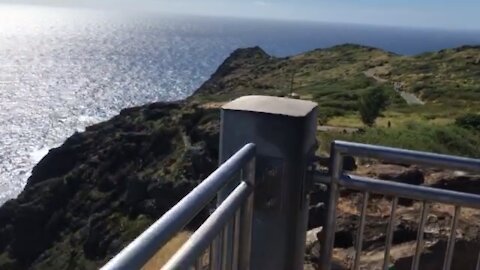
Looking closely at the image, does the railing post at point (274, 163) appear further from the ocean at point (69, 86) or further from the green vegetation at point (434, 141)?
the ocean at point (69, 86)

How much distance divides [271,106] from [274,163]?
0.28 metres

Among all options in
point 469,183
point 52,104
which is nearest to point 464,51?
point 52,104

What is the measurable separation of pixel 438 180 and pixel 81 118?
2690 inches

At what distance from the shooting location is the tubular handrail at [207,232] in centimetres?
163

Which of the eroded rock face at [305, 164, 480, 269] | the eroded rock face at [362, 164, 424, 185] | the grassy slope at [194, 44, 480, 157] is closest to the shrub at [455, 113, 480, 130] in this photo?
the grassy slope at [194, 44, 480, 157]

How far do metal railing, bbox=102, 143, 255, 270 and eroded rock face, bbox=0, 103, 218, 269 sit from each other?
71.0ft

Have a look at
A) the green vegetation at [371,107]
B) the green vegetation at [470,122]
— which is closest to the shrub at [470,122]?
the green vegetation at [470,122]

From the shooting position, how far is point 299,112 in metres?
2.79

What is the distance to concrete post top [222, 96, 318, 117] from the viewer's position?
2.74m

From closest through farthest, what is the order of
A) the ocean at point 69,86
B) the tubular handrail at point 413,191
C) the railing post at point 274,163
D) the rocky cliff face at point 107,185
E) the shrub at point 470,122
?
1. the railing post at point 274,163
2. the tubular handrail at point 413,191
3. the shrub at point 470,122
4. the rocky cliff face at point 107,185
5. the ocean at point 69,86

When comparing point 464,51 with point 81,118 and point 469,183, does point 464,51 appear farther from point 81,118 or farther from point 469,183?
point 469,183

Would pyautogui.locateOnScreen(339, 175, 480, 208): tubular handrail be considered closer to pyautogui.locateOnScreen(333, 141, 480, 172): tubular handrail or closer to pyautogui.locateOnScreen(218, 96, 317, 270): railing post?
pyautogui.locateOnScreen(333, 141, 480, 172): tubular handrail

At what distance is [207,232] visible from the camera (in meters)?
1.89

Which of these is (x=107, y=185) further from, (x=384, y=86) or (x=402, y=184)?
(x=402, y=184)
